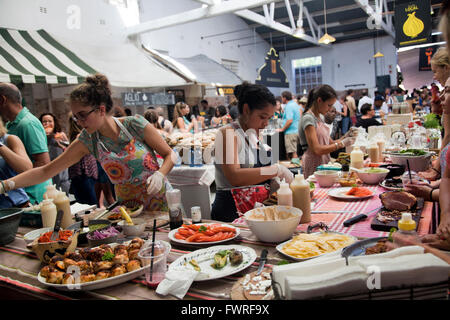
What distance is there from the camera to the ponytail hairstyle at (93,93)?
2.13 m

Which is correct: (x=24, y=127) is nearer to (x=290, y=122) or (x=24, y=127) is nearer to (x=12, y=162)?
(x=12, y=162)

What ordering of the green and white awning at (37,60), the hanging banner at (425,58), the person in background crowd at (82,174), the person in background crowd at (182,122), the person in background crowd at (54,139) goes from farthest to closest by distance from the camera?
the hanging banner at (425,58) → the person in background crowd at (182,122) → the green and white awning at (37,60) → the person in background crowd at (54,139) → the person in background crowd at (82,174)

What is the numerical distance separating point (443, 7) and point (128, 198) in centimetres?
215

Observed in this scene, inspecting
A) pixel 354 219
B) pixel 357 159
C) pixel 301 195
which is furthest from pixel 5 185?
pixel 357 159

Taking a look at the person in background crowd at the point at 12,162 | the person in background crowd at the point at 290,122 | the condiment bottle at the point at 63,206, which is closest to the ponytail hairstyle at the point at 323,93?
the condiment bottle at the point at 63,206

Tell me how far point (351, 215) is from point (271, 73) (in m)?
11.9

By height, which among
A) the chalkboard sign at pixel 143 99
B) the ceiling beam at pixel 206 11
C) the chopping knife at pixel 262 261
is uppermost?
the ceiling beam at pixel 206 11

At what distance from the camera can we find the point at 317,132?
360 centimetres

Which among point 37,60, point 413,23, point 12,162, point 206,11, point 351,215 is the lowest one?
point 351,215

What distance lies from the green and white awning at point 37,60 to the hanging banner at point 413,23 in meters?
6.61

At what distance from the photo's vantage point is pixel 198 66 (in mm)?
11828

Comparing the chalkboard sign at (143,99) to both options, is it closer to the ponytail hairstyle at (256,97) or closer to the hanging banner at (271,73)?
the hanging banner at (271,73)

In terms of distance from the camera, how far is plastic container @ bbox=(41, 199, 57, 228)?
6.30ft
